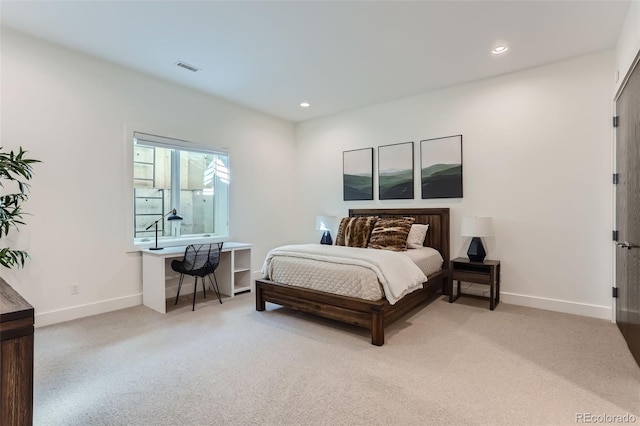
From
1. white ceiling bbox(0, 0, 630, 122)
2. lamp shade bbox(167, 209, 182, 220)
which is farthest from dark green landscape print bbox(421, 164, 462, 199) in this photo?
lamp shade bbox(167, 209, 182, 220)

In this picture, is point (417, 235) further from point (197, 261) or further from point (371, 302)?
point (197, 261)

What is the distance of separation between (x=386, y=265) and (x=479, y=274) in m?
1.42

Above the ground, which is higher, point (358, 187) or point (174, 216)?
point (358, 187)

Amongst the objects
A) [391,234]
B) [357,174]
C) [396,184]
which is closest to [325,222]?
[357,174]

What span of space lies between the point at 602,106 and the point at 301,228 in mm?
4445

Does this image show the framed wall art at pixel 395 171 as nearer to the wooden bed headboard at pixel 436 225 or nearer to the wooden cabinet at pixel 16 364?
the wooden bed headboard at pixel 436 225

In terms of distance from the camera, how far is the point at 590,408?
1.81 meters

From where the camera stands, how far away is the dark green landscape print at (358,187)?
5020 mm

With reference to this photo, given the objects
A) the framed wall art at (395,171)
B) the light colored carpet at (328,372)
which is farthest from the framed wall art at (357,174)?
the light colored carpet at (328,372)

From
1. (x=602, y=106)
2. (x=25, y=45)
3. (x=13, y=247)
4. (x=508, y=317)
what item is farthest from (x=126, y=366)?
(x=602, y=106)

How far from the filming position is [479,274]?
362 centimetres

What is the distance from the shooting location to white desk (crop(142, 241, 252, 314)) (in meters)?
3.56

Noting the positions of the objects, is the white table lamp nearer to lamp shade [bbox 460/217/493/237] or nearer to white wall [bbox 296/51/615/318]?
lamp shade [bbox 460/217/493/237]

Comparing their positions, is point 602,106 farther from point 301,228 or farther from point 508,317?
point 301,228
